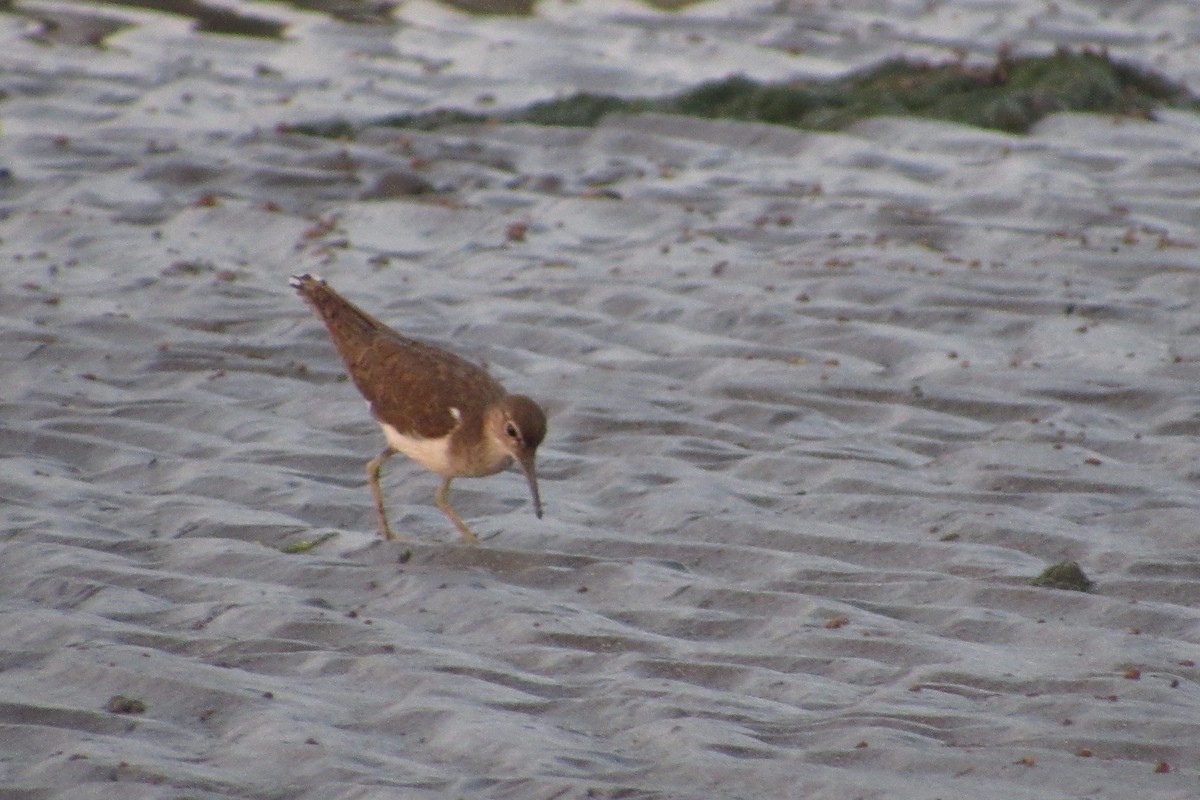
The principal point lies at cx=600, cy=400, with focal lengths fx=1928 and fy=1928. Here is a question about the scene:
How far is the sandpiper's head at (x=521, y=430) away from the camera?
7297mm

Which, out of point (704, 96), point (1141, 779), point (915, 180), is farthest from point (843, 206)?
point (1141, 779)

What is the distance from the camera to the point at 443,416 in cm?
755

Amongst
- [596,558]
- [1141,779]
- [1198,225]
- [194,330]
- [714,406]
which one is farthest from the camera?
[1198,225]

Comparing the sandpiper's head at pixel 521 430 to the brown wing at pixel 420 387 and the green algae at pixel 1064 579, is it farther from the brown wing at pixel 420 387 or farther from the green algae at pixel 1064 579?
the green algae at pixel 1064 579

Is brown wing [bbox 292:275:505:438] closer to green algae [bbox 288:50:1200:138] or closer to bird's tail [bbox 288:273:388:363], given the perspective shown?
bird's tail [bbox 288:273:388:363]

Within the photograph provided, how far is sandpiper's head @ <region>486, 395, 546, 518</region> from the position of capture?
7.30 metres

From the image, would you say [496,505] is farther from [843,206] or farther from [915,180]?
[915,180]

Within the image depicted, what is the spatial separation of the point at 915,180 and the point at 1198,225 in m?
2.03

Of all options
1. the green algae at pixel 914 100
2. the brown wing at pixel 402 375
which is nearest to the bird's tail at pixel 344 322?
the brown wing at pixel 402 375

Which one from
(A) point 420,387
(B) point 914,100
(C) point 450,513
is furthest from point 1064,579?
(B) point 914,100

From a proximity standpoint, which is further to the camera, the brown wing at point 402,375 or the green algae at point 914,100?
the green algae at point 914,100

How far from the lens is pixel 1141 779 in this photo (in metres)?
5.14

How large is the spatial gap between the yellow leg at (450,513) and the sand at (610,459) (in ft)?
0.29

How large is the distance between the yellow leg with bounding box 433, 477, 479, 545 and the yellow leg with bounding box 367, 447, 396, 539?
23 centimetres
